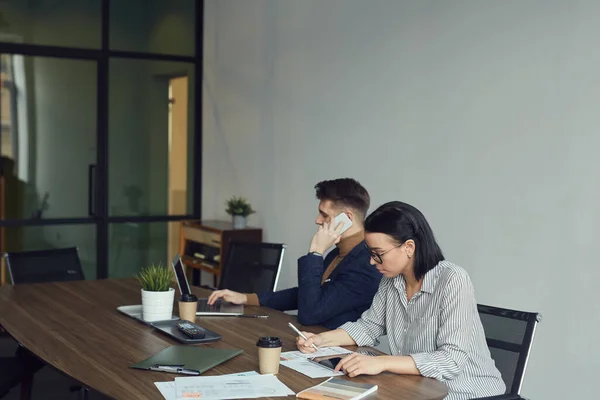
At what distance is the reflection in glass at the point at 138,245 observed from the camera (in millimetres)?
7500

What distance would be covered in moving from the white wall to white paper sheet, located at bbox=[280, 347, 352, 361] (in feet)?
5.50

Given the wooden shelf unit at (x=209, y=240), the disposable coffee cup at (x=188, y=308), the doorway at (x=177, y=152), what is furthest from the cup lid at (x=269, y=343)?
the doorway at (x=177, y=152)

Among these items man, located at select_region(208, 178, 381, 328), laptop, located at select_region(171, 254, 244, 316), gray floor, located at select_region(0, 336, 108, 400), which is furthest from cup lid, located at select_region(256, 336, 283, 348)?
gray floor, located at select_region(0, 336, 108, 400)

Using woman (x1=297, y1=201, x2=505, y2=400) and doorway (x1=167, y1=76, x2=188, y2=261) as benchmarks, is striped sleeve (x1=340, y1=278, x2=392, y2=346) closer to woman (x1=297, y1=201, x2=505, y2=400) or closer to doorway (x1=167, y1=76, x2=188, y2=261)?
woman (x1=297, y1=201, x2=505, y2=400)

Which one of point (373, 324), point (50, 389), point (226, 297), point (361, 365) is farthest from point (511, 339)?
point (50, 389)

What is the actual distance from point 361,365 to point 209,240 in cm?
442

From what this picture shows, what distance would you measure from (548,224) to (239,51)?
384 centimetres

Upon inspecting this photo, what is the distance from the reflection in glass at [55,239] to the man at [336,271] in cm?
390

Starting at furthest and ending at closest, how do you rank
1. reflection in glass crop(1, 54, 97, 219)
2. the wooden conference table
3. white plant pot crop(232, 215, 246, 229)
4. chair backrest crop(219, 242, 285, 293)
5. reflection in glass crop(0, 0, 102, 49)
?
reflection in glass crop(1, 54, 97, 219), reflection in glass crop(0, 0, 102, 49), white plant pot crop(232, 215, 246, 229), chair backrest crop(219, 242, 285, 293), the wooden conference table

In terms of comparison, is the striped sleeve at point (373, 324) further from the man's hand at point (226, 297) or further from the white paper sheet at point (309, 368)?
the man's hand at point (226, 297)

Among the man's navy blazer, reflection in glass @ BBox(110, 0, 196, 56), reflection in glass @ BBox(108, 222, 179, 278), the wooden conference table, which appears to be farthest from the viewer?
reflection in glass @ BBox(108, 222, 179, 278)

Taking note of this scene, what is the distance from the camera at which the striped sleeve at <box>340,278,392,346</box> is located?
299cm

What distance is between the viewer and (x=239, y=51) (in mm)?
7148

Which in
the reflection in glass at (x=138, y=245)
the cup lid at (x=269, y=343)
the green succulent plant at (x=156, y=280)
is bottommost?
the reflection in glass at (x=138, y=245)
